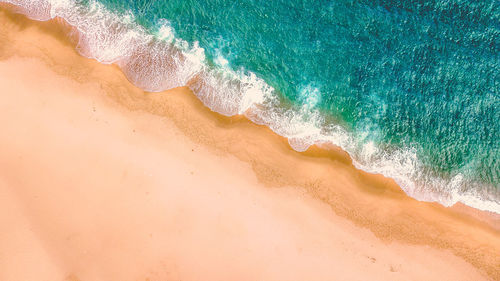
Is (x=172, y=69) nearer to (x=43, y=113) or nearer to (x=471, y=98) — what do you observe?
(x=43, y=113)

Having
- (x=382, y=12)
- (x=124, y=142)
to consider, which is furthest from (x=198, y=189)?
(x=382, y=12)

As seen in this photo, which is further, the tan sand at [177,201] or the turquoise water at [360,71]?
the turquoise water at [360,71]

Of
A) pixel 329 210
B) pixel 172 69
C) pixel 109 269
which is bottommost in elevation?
pixel 109 269

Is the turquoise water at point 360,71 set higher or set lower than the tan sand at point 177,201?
higher

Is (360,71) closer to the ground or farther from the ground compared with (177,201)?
farther from the ground

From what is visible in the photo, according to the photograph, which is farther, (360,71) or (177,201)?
(360,71)
